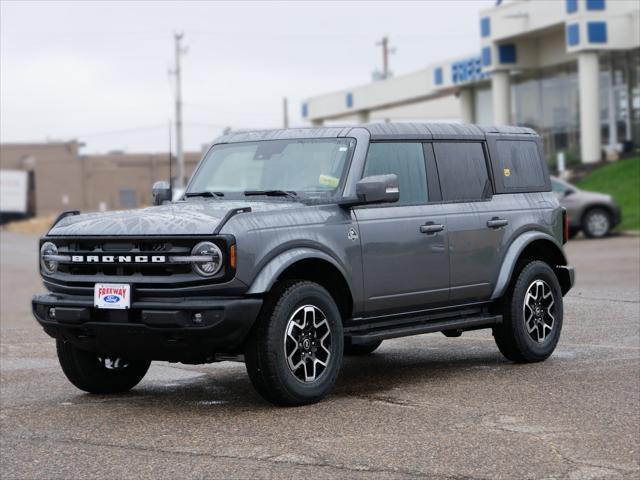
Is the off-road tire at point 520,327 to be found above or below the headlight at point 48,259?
below

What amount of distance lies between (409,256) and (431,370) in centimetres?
A: 124

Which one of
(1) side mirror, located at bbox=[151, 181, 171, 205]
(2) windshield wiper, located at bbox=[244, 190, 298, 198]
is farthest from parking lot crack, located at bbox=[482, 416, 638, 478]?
(1) side mirror, located at bbox=[151, 181, 171, 205]

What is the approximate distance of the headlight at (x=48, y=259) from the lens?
9023 mm

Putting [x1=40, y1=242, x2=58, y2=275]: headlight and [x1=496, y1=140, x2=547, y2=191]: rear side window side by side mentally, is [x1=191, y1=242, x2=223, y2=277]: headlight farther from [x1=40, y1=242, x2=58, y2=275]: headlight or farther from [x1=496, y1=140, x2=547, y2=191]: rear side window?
[x1=496, y1=140, x2=547, y2=191]: rear side window

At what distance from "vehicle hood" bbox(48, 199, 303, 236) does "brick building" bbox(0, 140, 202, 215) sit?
8591 cm

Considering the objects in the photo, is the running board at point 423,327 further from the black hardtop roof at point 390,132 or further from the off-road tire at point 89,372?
the off-road tire at point 89,372

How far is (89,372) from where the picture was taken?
30.8 ft

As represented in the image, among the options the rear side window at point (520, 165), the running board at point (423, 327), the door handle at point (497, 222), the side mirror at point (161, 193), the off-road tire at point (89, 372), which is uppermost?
the rear side window at point (520, 165)

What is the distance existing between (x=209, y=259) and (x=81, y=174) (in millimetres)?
92459

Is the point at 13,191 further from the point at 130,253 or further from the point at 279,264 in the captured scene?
the point at 279,264

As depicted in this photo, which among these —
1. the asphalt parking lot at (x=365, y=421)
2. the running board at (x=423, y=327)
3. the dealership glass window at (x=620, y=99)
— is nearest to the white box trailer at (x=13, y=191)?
the dealership glass window at (x=620, y=99)

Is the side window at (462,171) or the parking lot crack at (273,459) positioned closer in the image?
the parking lot crack at (273,459)

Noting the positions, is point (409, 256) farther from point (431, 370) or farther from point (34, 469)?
point (34, 469)

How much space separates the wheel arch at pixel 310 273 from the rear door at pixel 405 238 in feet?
0.59
